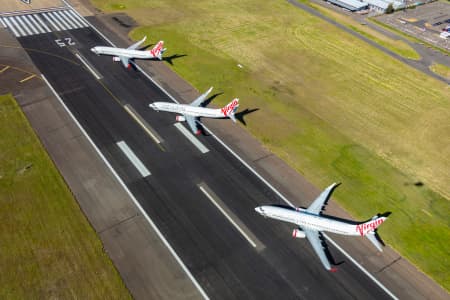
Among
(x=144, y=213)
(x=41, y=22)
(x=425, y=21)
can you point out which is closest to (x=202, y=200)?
(x=144, y=213)

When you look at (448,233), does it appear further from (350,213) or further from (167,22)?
(167,22)

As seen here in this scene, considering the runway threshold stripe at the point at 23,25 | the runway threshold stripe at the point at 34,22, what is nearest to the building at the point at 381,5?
the runway threshold stripe at the point at 34,22

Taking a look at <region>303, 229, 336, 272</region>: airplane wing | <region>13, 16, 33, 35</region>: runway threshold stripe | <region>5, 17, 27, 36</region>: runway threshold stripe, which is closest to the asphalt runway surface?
<region>303, 229, 336, 272</region>: airplane wing

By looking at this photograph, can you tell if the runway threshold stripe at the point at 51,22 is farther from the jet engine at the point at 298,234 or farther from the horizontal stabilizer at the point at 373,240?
the horizontal stabilizer at the point at 373,240

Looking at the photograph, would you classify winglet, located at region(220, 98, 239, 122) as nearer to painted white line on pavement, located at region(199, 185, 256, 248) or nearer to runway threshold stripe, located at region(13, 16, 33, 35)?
painted white line on pavement, located at region(199, 185, 256, 248)

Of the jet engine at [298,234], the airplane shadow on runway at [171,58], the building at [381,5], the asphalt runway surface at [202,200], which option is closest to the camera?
the asphalt runway surface at [202,200]
